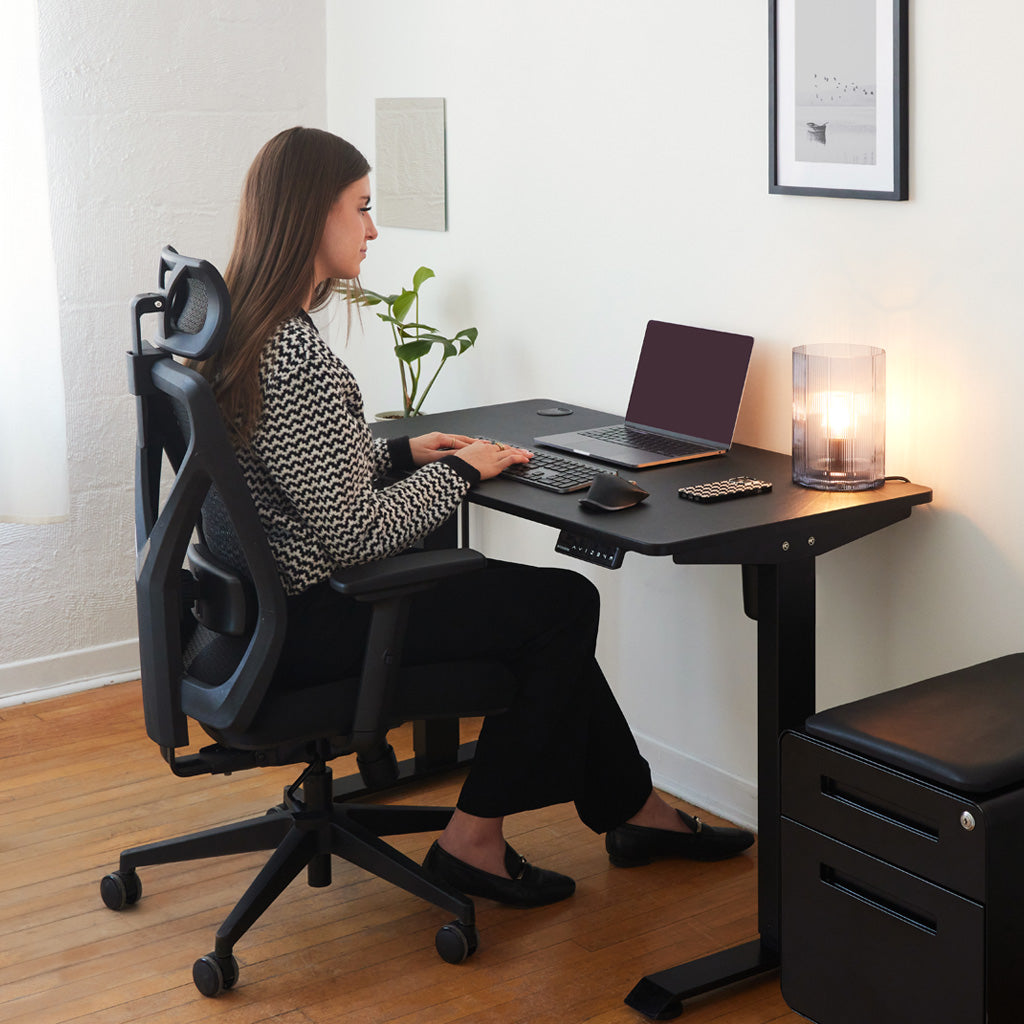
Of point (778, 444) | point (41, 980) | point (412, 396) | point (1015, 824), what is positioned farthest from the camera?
point (412, 396)

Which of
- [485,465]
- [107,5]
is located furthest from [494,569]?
[107,5]

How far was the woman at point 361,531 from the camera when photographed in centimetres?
203

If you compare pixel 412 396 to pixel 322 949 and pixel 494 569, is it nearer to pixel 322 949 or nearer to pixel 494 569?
pixel 494 569

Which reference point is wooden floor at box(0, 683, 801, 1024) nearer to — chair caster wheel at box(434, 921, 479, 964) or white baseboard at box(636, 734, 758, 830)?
chair caster wheel at box(434, 921, 479, 964)

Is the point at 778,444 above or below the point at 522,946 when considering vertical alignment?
above

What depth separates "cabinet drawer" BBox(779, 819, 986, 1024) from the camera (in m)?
1.73

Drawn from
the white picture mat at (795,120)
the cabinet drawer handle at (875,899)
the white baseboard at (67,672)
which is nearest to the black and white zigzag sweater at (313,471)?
the cabinet drawer handle at (875,899)

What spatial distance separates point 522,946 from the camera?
232 centimetres

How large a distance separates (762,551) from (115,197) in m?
2.09

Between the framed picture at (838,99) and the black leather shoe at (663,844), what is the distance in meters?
1.17

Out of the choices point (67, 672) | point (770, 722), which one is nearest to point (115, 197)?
point (67, 672)

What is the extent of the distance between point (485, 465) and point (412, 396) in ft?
3.03

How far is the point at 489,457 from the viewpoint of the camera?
2.34m

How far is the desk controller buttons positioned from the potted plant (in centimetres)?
102
